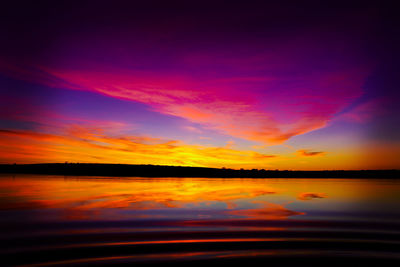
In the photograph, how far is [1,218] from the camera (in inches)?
478

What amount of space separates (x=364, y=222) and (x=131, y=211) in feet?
36.6

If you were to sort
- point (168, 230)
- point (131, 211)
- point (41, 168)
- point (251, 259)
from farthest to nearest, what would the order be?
point (41, 168) < point (131, 211) < point (168, 230) < point (251, 259)

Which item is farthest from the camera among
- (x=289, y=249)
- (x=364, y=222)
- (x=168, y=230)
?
(x=364, y=222)

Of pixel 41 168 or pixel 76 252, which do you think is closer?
pixel 76 252

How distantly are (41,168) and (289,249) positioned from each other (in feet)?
538

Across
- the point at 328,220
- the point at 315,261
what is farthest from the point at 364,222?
the point at 315,261

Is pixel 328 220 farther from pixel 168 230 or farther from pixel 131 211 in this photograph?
→ pixel 131 211

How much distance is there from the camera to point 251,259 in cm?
739

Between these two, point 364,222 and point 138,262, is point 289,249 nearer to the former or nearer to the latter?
point 138,262

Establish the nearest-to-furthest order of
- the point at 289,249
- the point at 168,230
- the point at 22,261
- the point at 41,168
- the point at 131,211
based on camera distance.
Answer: the point at 22,261 → the point at 289,249 → the point at 168,230 → the point at 131,211 → the point at 41,168

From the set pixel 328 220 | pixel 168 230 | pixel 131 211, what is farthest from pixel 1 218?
pixel 328 220

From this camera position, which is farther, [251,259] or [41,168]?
[41,168]

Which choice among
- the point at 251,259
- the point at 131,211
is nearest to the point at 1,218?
the point at 131,211

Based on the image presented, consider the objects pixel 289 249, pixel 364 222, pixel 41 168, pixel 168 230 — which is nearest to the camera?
pixel 289 249
